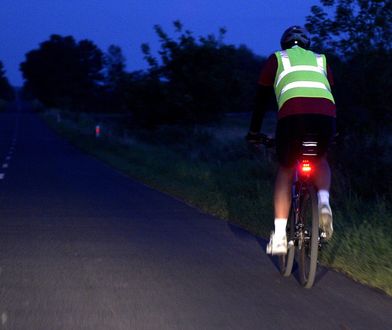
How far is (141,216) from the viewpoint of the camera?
10.6m

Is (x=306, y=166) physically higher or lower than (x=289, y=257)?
higher

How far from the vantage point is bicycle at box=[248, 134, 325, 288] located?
590 cm

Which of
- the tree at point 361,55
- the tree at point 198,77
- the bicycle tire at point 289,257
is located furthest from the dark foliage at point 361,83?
the tree at point 198,77

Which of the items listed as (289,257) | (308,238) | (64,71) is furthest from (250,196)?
(64,71)

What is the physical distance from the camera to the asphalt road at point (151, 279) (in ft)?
17.1

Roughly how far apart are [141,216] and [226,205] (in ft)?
4.98

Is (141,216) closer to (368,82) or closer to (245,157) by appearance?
(368,82)

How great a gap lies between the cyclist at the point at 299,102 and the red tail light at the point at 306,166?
0.07m

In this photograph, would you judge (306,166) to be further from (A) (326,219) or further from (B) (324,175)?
(A) (326,219)

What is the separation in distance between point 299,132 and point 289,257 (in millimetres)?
1240

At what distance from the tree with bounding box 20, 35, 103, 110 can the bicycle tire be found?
97.9 meters

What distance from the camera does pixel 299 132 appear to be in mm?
5844

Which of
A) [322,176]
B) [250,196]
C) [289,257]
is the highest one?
[322,176]

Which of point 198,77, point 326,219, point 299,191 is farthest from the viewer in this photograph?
point 198,77
